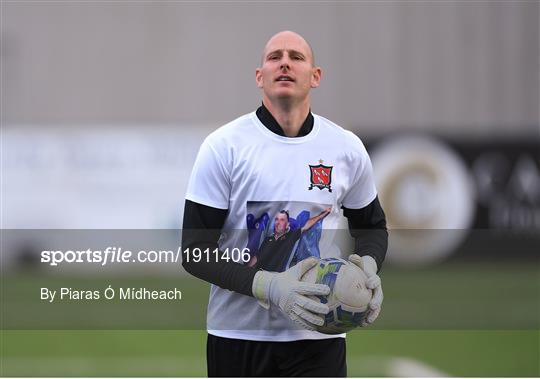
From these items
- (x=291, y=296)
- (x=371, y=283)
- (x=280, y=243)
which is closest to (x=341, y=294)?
(x=371, y=283)

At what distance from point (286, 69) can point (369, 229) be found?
104cm

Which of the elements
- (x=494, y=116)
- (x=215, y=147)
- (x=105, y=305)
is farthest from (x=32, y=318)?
(x=494, y=116)

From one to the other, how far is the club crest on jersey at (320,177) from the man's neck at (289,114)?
0.76 ft

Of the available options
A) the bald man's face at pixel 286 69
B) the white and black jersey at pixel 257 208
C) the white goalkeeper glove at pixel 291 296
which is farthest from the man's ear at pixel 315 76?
the white goalkeeper glove at pixel 291 296

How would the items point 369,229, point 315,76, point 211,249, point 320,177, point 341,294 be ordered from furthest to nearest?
1. point 369,229
2. point 315,76
3. point 320,177
4. point 341,294
5. point 211,249

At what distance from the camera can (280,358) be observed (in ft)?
15.0

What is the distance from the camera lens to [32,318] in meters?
11.8

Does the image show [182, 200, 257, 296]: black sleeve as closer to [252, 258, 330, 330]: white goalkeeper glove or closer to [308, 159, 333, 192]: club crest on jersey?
[252, 258, 330, 330]: white goalkeeper glove

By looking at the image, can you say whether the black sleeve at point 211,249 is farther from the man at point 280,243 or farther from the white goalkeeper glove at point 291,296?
the man at point 280,243

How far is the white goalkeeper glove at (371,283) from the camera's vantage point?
15.0 feet

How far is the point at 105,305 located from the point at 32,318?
1998mm

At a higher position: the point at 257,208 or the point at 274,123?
the point at 274,123

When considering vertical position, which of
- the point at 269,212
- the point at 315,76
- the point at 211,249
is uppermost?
the point at 315,76

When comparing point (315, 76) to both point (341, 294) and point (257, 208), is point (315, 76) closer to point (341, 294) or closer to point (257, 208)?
point (257, 208)
